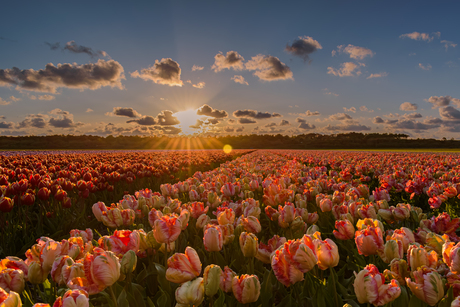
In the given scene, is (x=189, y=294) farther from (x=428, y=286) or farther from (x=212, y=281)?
(x=428, y=286)

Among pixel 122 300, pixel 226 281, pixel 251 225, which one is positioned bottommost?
pixel 122 300

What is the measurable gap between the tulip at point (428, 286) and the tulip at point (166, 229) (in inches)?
55.2

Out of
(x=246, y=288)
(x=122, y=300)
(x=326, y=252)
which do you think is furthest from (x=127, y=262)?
(x=326, y=252)

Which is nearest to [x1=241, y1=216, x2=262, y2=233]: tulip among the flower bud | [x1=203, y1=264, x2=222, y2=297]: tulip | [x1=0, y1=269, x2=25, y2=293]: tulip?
[x1=203, y1=264, x2=222, y2=297]: tulip

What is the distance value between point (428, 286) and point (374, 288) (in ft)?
0.79

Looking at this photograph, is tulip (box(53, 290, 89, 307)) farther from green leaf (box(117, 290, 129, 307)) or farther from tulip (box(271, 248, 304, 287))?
tulip (box(271, 248, 304, 287))

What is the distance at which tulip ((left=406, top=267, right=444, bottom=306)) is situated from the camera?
121cm

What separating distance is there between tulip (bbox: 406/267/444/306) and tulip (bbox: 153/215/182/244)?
140 cm

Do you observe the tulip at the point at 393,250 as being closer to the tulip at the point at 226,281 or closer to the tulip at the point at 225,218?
the tulip at the point at 226,281

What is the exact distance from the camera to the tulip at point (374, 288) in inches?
49.4

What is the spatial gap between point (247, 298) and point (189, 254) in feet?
1.30

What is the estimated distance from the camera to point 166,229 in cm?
175

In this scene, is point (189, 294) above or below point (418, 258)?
below

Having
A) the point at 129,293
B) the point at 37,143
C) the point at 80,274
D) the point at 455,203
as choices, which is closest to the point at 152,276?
the point at 129,293
